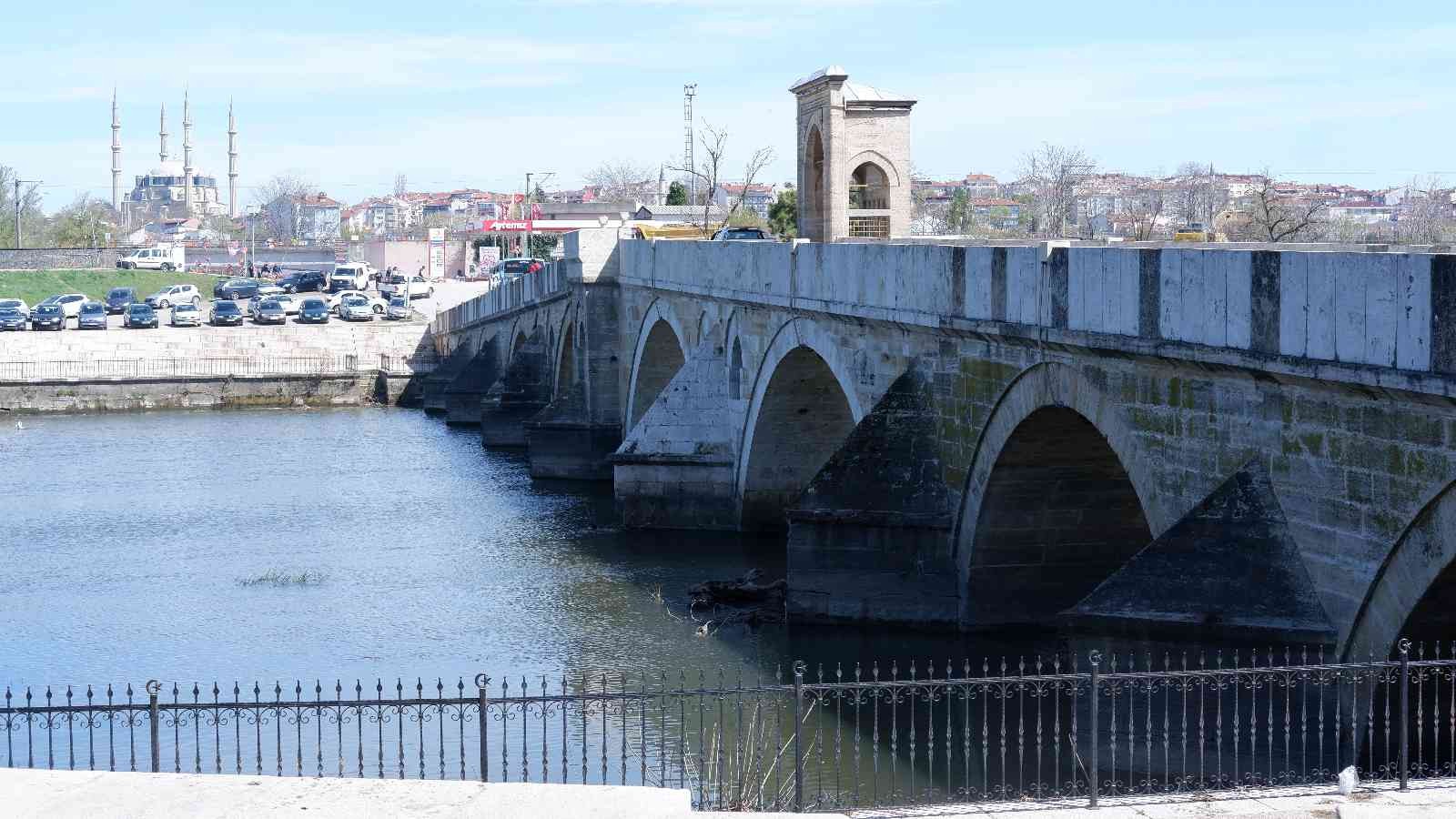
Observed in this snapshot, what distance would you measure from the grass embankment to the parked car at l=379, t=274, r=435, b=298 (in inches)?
291

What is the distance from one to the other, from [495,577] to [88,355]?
29088 mm

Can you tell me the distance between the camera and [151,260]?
83.4 metres

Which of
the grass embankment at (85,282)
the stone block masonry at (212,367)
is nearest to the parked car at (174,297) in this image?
the grass embankment at (85,282)

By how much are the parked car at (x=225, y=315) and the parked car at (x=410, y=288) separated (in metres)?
9.85

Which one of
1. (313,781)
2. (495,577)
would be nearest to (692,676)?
(495,577)

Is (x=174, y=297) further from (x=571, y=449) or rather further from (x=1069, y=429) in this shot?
(x=1069, y=429)

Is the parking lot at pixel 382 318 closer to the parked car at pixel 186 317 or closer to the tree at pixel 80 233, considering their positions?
the parked car at pixel 186 317

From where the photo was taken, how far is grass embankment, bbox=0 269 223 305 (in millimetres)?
72000

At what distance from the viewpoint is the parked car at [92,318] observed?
2050 inches

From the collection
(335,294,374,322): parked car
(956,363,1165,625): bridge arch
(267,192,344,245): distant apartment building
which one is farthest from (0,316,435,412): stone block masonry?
(267,192,344,245): distant apartment building

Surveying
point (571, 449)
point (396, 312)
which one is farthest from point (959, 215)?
point (571, 449)

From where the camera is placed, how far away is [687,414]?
25.5 metres

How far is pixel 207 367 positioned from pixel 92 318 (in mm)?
6618

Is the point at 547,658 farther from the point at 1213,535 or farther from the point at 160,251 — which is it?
the point at 160,251
